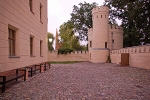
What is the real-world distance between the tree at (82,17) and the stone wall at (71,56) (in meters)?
6.89

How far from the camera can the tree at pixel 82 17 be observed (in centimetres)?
3475

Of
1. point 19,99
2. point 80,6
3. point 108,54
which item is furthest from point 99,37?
point 19,99

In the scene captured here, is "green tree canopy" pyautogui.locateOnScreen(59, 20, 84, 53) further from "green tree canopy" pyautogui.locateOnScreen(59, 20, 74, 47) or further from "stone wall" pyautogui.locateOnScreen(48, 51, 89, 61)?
"stone wall" pyautogui.locateOnScreen(48, 51, 89, 61)

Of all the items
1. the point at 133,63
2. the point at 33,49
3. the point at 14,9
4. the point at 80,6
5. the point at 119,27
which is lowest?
the point at 133,63

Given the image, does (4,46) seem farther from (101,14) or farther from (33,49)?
(101,14)

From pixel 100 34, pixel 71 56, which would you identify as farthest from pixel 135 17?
pixel 71 56

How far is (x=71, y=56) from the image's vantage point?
102 feet

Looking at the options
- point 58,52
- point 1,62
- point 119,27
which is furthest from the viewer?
point 58,52

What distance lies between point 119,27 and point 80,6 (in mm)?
11538

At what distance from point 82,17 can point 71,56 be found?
962 centimetres

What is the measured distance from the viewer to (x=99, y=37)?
25656 millimetres

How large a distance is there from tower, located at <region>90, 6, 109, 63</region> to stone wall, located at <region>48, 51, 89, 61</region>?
492 cm

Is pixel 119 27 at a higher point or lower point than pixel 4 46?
higher

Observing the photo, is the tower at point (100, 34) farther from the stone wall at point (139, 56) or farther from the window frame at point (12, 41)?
the window frame at point (12, 41)
